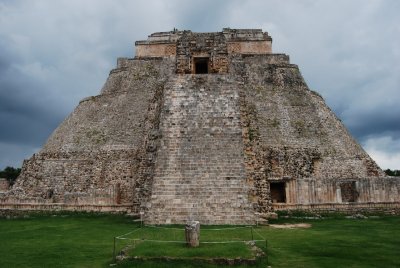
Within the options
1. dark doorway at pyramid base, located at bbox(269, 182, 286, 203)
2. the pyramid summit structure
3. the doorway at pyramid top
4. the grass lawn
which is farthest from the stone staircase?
dark doorway at pyramid base, located at bbox(269, 182, 286, 203)

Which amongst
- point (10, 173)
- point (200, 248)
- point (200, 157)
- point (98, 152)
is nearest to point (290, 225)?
point (200, 157)

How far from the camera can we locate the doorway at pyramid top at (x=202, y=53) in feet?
66.8

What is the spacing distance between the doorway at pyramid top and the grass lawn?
8.95 metres

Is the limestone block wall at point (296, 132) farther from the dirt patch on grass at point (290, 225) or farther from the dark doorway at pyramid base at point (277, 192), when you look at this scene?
the dirt patch on grass at point (290, 225)

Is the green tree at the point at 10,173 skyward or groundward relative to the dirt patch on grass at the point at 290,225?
skyward

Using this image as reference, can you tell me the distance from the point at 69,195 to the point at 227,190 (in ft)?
24.2

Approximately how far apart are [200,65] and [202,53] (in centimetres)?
151

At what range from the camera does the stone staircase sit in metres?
13.0

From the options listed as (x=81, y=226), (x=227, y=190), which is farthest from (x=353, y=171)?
(x=81, y=226)

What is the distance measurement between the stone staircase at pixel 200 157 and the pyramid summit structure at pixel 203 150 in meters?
0.04

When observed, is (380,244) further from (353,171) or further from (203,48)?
(203,48)

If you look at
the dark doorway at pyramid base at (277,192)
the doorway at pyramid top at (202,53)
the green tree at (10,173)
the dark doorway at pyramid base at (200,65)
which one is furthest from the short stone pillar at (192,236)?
the green tree at (10,173)

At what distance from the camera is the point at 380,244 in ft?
31.6

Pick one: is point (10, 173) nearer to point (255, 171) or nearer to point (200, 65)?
point (200, 65)
